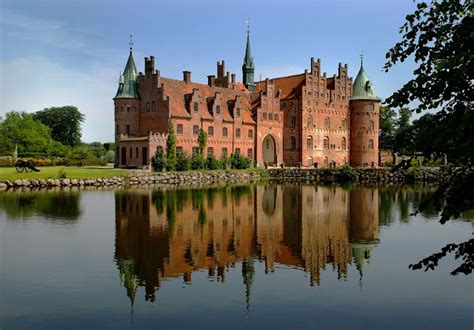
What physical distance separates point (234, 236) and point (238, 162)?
117 feet

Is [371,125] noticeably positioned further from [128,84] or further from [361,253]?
[361,253]

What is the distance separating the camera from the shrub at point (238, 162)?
51541mm

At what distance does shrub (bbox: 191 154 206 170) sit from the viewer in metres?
47.1

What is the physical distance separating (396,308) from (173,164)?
1486 inches

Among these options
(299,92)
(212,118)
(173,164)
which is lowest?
(173,164)

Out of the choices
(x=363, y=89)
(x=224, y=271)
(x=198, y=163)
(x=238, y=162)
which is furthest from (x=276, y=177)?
(x=224, y=271)

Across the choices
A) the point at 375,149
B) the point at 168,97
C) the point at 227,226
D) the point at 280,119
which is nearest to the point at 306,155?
the point at 280,119

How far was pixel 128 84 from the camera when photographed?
51344mm

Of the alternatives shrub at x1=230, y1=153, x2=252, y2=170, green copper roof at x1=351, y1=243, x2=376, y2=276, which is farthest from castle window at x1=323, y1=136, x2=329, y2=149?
green copper roof at x1=351, y1=243, x2=376, y2=276

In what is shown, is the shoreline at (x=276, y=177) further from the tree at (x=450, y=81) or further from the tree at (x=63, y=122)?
the tree at (x=63, y=122)

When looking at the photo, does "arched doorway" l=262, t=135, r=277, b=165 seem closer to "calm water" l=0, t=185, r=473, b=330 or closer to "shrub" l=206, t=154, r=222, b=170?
"shrub" l=206, t=154, r=222, b=170

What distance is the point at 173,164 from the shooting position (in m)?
45.9

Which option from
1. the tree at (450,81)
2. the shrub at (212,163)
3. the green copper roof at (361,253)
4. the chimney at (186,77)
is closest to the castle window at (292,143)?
the shrub at (212,163)

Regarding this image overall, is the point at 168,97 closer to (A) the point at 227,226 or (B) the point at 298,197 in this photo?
(B) the point at 298,197
